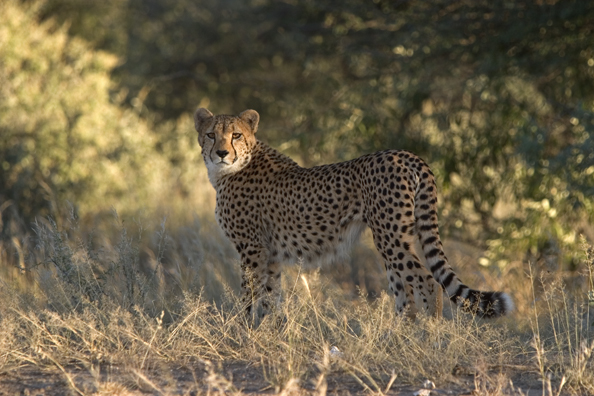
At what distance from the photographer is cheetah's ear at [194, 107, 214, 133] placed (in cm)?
495

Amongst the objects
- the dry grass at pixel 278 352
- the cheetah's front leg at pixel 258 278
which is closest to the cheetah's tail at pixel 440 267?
the dry grass at pixel 278 352

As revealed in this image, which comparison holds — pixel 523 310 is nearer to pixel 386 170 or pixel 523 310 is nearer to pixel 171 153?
pixel 386 170

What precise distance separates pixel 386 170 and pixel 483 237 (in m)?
3.38

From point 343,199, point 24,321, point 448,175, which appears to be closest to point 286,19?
point 448,175

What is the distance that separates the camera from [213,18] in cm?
Answer: 1156

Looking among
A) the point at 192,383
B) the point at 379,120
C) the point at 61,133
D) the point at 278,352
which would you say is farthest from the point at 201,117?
the point at 61,133

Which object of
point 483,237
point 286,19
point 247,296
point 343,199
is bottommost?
point 483,237

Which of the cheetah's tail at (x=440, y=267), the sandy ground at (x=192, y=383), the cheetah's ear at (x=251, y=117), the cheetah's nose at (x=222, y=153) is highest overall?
the cheetah's ear at (x=251, y=117)

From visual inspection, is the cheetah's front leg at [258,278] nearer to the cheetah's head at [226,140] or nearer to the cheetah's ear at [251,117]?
the cheetah's head at [226,140]

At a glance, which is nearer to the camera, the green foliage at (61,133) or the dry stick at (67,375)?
the dry stick at (67,375)

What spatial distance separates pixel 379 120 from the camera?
6977 mm

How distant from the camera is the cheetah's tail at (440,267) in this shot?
12.4 feet

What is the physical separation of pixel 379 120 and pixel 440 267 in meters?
3.13

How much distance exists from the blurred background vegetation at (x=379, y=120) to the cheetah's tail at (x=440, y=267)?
170cm
